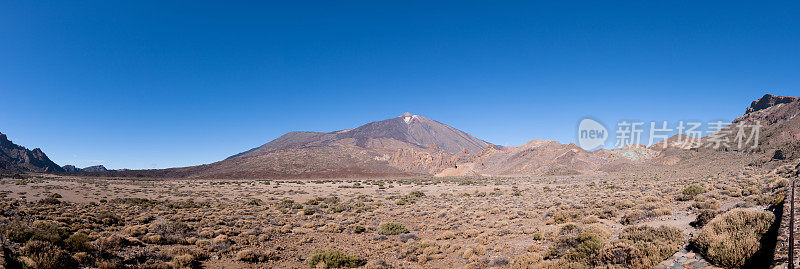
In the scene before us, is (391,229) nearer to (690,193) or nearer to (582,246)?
(582,246)

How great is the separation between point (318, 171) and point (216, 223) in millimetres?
87215

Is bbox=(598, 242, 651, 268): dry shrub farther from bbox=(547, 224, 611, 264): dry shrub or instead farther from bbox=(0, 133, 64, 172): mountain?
bbox=(0, 133, 64, 172): mountain

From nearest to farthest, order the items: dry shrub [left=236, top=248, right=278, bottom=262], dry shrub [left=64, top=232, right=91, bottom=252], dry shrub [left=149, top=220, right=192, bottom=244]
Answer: dry shrub [left=64, top=232, right=91, bottom=252], dry shrub [left=236, top=248, right=278, bottom=262], dry shrub [left=149, top=220, right=192, bottom=244]

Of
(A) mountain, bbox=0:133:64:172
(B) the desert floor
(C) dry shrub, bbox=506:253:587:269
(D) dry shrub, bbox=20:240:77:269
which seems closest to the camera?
(D) dry shrub, bbox=20:240:77:269

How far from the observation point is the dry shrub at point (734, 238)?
596 centimetres

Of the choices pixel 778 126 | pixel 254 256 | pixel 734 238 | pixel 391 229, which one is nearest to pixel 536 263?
pixel 734 238

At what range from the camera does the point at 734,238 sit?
259 inches

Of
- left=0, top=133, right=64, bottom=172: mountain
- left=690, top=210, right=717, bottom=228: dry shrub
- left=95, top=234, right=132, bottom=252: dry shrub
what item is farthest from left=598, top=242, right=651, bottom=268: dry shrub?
left=0, top=133, right=64, bottom=172: mountain

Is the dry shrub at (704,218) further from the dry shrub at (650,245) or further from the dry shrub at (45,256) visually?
the dry shrub at (45,256)

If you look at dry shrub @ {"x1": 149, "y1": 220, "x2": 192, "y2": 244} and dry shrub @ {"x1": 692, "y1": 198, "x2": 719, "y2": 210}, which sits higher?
dry shrub @ {"x1": 692, "y1": 198, "x2": 719, "y2": 210}

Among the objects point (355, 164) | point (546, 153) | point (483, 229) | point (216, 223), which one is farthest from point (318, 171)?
point (483, 229)

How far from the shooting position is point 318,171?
101 meters

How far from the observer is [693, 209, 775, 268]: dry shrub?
5961mm

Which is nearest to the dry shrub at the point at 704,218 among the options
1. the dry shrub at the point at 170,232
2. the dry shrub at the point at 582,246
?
the dry shrub at the point at 582,246
